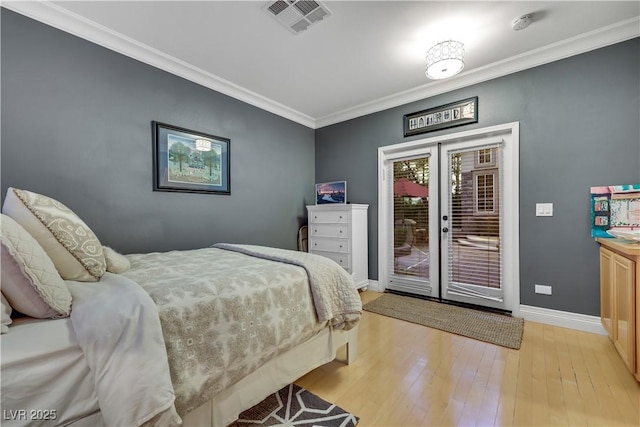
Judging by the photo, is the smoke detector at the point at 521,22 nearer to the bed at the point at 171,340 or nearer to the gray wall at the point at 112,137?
the bed at the point at 171,340

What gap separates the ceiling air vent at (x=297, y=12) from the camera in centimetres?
189

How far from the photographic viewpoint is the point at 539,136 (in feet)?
8.30

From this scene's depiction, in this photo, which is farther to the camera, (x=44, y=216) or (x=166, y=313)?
(x=44, y=216)

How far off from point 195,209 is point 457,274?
9.96 feet

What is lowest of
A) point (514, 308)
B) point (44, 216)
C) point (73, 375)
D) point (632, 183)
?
point (514, 308)

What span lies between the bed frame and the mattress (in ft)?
1.32

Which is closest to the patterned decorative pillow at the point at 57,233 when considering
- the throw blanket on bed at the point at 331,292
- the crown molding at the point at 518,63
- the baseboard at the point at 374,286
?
the throw blanket on bed at the point at 331,292

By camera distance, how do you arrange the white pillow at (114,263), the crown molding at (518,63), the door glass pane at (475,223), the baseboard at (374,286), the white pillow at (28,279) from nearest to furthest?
the white pillow at (28,279)
the white pillow at (114,263)
the crown molding at (518,63)
the door glass pane at (475,223)
the baseboard at (374,286)

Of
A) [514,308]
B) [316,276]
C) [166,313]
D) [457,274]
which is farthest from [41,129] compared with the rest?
[514,308]

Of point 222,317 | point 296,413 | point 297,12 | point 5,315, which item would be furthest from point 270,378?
point 297,12

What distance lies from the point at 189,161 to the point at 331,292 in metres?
2.07

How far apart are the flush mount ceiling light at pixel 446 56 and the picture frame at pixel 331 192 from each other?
1.86 meters

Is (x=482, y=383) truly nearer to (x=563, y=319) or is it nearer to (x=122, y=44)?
(x=563, y=319)

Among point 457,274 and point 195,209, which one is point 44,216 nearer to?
point 195,209
